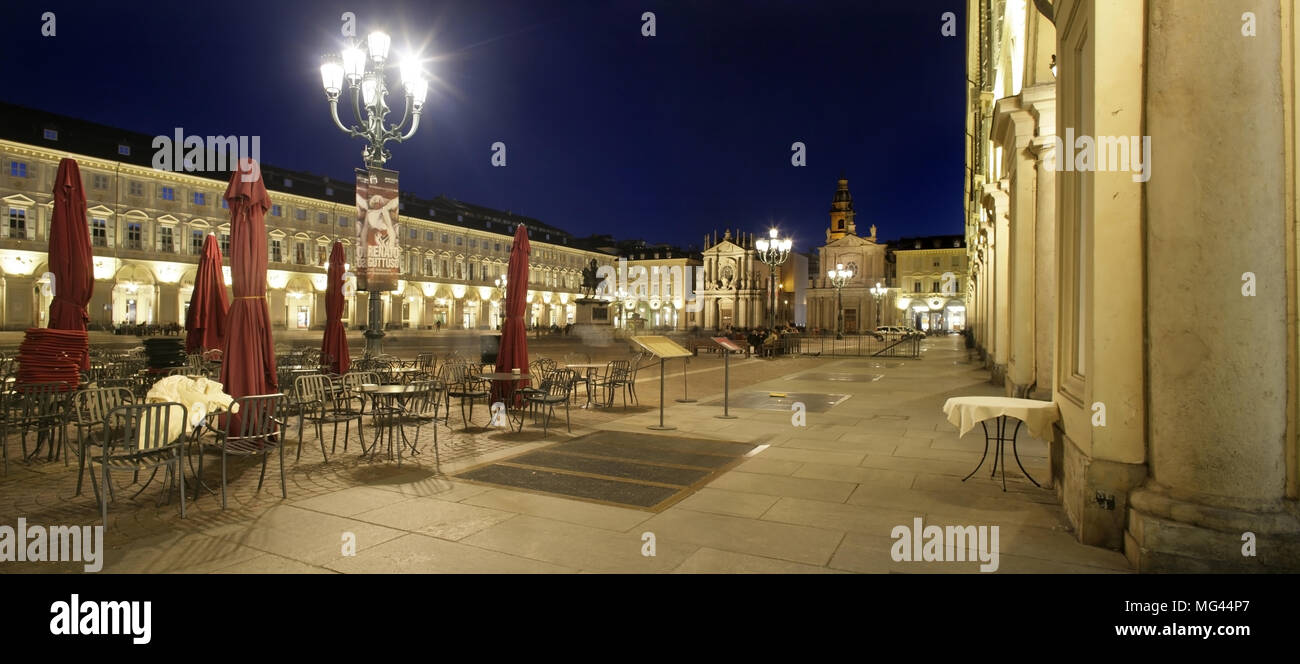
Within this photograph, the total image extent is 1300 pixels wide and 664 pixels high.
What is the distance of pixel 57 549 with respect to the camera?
4.40 metres

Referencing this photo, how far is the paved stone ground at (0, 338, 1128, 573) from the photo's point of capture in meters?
4.29

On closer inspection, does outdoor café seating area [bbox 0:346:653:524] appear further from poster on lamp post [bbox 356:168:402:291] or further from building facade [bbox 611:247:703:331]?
building facade [bbox 611:247:703:331]

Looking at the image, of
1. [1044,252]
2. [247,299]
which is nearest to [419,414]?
[247,299]

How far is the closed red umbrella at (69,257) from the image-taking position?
8602mm

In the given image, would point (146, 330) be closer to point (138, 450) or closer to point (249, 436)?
point (249, 436)

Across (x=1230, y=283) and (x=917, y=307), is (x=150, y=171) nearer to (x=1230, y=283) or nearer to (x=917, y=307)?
(x=1230, y=283)

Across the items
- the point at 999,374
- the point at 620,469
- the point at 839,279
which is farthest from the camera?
the point at 839,279

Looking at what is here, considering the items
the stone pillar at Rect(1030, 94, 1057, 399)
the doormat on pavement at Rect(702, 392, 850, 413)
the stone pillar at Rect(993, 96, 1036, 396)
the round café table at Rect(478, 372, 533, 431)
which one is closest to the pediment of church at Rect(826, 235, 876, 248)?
the doormat on pavement at Rect(702, 392, 850, 413)

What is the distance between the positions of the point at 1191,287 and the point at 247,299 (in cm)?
904

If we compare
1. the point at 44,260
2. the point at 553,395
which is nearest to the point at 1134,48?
the point at 553,395

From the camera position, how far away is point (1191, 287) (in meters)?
3.99

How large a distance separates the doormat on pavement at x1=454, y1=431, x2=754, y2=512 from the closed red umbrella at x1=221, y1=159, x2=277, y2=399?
3025mm

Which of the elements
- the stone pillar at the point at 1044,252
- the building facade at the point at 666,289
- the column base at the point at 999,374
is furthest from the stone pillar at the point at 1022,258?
the building facade at the point at 666,289

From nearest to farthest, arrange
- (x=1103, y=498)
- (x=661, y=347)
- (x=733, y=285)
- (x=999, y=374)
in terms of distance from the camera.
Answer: (x=1103, y=498), (x=661, y=347), (x=999, y=374), (x=733, y=285)
